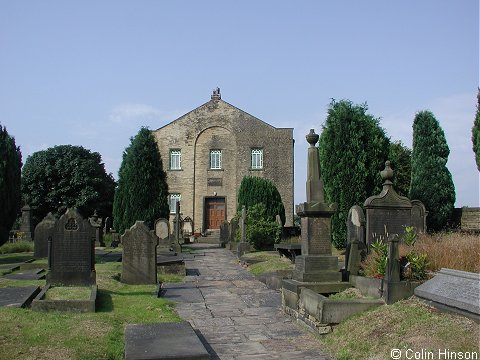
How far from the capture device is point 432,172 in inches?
943

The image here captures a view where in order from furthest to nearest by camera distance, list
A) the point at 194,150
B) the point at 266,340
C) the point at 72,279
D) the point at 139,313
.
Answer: the point at 194,150, the point at 72,279, the point at 139,313, the point at 266,340

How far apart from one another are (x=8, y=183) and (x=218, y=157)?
21.9 meters

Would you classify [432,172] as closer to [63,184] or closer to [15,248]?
[15,248]

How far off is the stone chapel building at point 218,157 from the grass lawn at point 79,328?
100 ft

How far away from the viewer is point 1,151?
72.3ft

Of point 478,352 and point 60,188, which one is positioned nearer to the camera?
point 478,352

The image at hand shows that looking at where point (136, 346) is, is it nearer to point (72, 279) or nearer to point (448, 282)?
point (448, 282)

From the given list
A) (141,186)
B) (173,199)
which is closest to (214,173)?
(173,199)

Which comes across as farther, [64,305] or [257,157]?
[257,157]

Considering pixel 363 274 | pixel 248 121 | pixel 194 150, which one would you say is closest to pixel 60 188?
pixel 194 150

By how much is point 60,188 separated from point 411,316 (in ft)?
148

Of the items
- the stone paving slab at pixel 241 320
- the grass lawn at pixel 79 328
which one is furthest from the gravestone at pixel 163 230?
Result: the grass lawn at pixel 79 328

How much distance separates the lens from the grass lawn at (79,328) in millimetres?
6336

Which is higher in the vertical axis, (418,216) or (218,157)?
(218,157)
